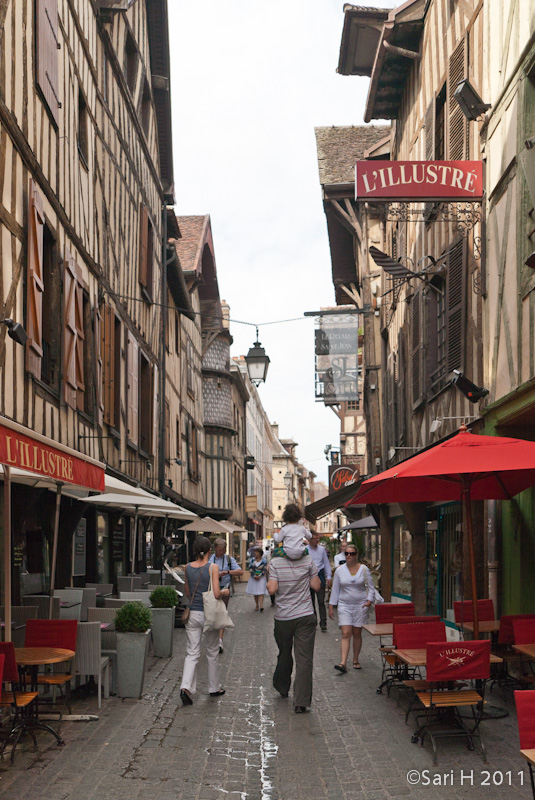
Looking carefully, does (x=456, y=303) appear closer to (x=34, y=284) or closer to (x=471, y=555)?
(x=471, y=555)

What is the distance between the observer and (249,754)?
5.91 m

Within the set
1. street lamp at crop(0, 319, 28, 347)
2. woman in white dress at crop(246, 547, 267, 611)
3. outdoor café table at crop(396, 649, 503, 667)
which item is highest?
street lamp at crop(0, 319, 28, 347)

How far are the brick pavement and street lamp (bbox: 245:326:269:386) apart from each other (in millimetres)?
7084

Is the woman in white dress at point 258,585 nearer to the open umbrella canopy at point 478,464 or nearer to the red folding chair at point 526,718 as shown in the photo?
the open umbrella canopy at point 478,464

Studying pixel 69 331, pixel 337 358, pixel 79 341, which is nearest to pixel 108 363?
pixel 79 341

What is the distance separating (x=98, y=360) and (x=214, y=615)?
579 centimetres

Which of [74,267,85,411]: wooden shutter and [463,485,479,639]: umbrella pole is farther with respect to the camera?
[74,267,85,411]: wooden shutter

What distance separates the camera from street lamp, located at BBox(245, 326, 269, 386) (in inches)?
579

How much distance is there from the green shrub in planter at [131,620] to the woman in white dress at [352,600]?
2.45 metres

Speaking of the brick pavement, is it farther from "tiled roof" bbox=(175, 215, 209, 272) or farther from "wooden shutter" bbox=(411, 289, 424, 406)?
"tiled roof" bbox=(175, 215, 209, 272)

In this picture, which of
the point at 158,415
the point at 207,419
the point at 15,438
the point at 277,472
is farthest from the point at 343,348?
the point at 277,472

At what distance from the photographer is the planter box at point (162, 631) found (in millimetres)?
10789

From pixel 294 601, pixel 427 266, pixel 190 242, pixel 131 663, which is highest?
pixel 190 242

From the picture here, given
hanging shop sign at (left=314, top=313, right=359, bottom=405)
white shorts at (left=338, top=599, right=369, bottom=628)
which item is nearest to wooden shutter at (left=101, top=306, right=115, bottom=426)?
white shorts at (left=338, top=599, right=369, bottom=628)
